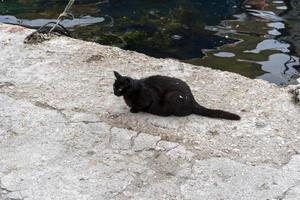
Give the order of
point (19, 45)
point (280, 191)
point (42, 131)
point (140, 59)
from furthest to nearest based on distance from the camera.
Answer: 1. point (19, 45)
2. point (140, 59)
3. point (42, 131)
4. point (280, 191)

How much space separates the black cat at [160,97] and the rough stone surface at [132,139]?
0.06 m

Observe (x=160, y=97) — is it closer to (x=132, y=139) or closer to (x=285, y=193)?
(x=132, y=139)

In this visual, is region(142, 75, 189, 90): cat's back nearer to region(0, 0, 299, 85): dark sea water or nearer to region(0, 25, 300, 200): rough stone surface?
region(0, 25, 300, 200): rough stone surface

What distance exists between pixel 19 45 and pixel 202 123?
86.1 inches

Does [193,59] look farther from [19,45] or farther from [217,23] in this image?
[19,45]

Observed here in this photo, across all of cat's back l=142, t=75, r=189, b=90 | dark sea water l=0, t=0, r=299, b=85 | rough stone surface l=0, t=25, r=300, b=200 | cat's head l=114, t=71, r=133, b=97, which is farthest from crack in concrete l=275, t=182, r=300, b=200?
dark sea water l=0, t=0, r=299, b=85

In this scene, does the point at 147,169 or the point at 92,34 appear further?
the point at 92,34

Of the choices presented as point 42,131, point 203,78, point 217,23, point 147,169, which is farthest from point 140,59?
point 217,23

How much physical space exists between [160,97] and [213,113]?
0.39m

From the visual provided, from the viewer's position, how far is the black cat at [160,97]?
12.5 feet

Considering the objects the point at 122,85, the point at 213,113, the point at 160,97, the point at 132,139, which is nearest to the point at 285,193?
the point at 213,113

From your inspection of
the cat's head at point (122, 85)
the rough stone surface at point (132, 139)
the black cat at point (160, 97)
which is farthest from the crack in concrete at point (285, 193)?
the cat's head at point (122, 85)

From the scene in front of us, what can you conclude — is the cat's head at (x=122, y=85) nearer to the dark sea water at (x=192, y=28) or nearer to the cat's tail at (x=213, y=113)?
the cat's tail at (x=213, y=113)

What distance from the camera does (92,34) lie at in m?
7.18
